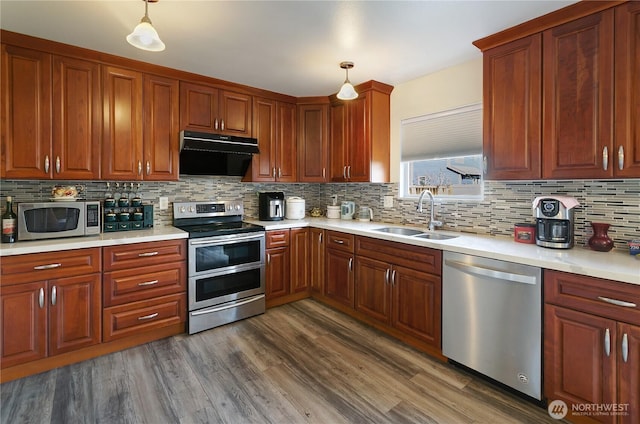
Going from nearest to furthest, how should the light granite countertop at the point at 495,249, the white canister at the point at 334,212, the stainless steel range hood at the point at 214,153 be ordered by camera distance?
1. the light granite countertop at the point at 495,249
2. the stainless steel range hood at the point at 214,153
3. the white canister at the point at 334,212

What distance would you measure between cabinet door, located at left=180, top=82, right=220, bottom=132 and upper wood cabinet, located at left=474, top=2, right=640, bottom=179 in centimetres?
236

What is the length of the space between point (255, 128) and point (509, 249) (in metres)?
2.65

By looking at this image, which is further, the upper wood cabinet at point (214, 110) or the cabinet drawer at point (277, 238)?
the cabinet drawer at point (277, 238)

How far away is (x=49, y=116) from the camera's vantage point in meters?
2.39

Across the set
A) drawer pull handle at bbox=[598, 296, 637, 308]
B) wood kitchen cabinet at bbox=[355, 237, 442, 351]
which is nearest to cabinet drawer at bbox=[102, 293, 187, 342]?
wood kitchen cabinet at bbox=[355, 237, 442, 351]

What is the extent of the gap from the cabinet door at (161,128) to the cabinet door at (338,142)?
1.65 m

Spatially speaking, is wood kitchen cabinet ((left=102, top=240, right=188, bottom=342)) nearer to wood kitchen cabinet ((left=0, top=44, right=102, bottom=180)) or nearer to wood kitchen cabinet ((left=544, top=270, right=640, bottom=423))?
wood kitchen cabinet ((left=0, top=44, right=102, bottom=180))

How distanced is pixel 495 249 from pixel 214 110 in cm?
274

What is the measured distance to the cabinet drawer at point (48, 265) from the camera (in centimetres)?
207

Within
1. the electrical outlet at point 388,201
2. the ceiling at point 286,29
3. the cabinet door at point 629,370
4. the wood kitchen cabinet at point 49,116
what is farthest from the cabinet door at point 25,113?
the cabinet door at point 629,370

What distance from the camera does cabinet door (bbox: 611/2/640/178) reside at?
5.61 feet

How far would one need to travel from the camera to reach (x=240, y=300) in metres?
3.07


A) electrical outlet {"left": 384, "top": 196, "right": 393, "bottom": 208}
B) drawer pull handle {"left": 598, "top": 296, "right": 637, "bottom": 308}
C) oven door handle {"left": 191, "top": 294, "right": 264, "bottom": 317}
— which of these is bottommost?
oven door handle {"left": 191, "top": 294, "right": 264, "bottom": 317}

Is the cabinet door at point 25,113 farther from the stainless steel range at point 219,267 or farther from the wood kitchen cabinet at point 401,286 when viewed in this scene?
the wood kitchen cabinet at point 401,286
